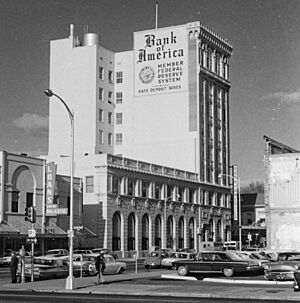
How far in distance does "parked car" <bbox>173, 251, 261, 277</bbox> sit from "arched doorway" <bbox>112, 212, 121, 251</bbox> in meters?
46.3

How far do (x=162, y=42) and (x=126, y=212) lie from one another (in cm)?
3628

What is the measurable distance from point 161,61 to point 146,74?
3398 millimetres

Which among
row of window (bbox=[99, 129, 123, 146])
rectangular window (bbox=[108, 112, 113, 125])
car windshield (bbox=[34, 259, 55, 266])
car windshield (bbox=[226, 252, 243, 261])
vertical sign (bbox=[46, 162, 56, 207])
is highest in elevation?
rectangular window (bbox=[108, 112, 113, 125])

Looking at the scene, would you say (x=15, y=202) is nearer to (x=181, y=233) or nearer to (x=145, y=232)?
(x=145, y=232)

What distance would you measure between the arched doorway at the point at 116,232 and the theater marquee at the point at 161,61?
3111cm

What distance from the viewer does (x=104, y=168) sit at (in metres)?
86.1

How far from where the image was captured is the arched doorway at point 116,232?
→ 87.0 m

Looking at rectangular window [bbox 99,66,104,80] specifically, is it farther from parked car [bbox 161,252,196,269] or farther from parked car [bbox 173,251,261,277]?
parked car [bbox 173,251,261,277]

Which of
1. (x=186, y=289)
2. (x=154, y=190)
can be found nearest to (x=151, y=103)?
(x=154, y=190)

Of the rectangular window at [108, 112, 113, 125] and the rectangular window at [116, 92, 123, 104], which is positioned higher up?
the rectangular window at [116, 92, 123, 104]

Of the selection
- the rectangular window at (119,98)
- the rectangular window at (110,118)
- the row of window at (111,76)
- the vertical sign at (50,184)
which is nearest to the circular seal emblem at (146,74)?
the row of window at (111,76)

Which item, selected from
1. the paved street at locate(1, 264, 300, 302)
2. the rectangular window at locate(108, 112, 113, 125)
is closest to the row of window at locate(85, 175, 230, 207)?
the rectangular window at locate(108, 112, 113, 125)

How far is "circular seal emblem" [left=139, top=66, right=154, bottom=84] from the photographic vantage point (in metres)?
114

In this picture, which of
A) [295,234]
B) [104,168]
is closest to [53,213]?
[104,168]
